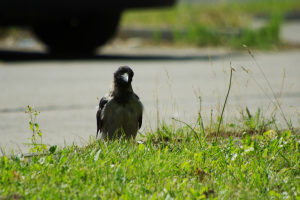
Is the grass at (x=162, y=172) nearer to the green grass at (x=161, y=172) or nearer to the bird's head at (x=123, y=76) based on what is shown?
the green grass at (x=161, y=172)

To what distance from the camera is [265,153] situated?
9.82ft

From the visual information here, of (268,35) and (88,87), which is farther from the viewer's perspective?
(268,35)

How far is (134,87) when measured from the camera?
6855 millimetres

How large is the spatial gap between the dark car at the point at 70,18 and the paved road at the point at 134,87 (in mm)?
748

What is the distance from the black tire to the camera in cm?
1037

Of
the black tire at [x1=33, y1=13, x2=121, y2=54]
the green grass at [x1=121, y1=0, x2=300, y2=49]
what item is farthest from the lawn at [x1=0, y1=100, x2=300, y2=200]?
the green grass at [x1=121, y1=0, x2=300, y2=49]

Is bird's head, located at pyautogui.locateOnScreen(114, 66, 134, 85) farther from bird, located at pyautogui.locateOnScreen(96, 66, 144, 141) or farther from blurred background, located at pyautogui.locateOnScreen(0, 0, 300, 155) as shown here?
blurred background, located at pyautogui.locateOnScreen(0, 0, 300, 155)

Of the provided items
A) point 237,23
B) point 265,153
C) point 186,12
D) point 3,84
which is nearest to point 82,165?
point 265,153

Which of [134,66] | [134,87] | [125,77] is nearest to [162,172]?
[125,77]

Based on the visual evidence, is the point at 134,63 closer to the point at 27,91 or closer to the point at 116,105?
the point at 27,91

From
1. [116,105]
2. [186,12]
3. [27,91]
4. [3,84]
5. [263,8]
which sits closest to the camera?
[116,105]

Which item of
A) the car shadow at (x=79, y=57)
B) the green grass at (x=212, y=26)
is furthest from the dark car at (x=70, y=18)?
the green grass at (x=212, y=26)

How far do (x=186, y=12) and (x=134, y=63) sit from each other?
26.6ft

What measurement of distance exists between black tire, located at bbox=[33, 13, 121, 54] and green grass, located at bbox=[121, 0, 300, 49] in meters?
2.27
